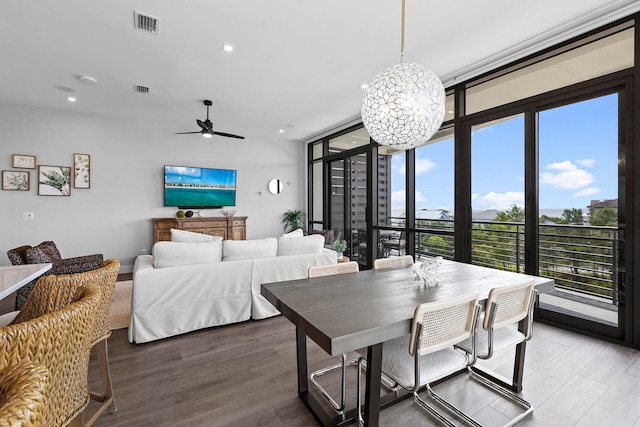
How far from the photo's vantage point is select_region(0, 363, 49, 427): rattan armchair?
1.55 feet

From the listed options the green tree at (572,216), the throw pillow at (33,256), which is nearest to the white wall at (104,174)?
the throw pillow at (33,256)

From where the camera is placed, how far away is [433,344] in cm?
139

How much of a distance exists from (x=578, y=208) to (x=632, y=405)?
1.77 metres

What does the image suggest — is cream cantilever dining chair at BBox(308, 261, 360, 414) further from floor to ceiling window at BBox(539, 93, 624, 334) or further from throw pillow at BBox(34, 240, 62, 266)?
throw pillow at BBox(34, 240, 62, 266)

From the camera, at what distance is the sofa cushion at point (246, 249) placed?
317 centimetres

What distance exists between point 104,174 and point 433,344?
638 centimetres

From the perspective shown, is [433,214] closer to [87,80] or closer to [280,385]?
[280,385]

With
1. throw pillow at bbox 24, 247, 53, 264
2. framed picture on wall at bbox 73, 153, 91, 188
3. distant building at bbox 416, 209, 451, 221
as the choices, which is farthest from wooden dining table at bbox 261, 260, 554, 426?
framed picture on wall at bbox 73, 153, 91, 188

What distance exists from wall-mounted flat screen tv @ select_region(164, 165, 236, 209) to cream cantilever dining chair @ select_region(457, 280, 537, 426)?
5867 mm

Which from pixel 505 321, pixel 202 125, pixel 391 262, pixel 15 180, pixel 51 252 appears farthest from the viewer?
pixel 15 180

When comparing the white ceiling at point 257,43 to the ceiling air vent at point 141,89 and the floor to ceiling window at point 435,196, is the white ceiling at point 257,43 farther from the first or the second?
the floor to ceiling window at point 435,196

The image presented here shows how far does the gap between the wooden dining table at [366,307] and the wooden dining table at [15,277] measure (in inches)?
47.4

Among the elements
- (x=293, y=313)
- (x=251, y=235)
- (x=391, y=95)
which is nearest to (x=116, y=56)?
(x=391, y=95)

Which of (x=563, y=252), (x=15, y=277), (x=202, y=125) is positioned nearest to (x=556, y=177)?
(x=563, y=252)
